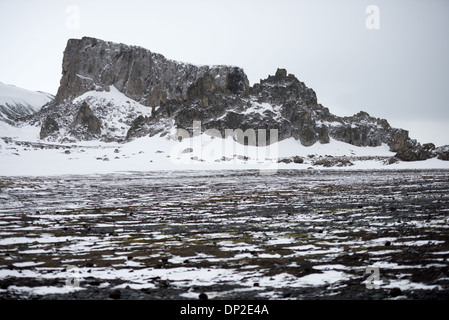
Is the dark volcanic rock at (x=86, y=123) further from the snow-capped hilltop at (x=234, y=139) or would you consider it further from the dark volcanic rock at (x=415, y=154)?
the dark volcanic rock at (x=415, y=154)

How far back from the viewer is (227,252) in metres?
8.45

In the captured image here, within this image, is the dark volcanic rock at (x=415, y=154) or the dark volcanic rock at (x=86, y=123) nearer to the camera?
the dark volcanic rock at (x=415, y=154)

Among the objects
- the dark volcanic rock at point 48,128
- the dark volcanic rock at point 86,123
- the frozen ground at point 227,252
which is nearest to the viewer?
the frozen ground at point 227,252

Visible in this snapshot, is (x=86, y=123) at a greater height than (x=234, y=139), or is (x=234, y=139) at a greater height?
(x=86, y=123)

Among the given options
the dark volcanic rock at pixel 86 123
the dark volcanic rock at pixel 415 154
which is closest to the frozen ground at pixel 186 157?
the dark volcanic rock at pixel 415 154

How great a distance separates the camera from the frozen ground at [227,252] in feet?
19.8

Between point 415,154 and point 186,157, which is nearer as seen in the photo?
point 415,154

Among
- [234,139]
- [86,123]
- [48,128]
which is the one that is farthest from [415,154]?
[48,128]

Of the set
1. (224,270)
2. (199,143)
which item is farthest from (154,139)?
(224,270)

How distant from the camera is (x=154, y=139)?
315 feet

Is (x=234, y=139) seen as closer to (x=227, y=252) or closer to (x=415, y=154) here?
(x=415, y=154)

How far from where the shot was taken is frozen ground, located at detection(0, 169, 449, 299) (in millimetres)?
6047

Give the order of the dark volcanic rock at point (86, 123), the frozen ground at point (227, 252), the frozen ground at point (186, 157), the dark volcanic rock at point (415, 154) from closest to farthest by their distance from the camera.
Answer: the frozen ground at point (227, 252) → the frozen ground at point (186, 157) → the dark volcanic rock at point (415, 154) → the dark volcanic rock at point (86, 123)
